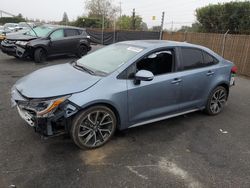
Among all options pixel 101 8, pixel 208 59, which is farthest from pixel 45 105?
pixel 101 8

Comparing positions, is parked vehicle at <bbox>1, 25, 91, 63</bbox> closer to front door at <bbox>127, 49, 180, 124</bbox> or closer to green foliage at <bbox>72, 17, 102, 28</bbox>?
front door at <bbox>127, 49, 180, 124</bbox>

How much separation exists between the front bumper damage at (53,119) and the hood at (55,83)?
16 centimetres

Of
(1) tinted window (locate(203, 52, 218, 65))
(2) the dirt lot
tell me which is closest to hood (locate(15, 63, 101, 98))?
(2) the dirt lot

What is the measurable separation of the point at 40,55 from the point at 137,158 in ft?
25.6

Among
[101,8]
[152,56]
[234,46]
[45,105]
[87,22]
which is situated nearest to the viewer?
[45,105]

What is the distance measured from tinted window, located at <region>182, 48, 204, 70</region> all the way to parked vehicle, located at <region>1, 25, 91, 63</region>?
22.8 feet

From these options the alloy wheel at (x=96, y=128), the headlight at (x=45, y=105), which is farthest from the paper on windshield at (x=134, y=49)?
the headlight at (x=45, y=105)

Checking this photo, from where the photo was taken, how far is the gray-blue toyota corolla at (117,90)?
3.05 meters

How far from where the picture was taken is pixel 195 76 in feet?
14.1

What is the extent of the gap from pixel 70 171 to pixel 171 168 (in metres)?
1.27

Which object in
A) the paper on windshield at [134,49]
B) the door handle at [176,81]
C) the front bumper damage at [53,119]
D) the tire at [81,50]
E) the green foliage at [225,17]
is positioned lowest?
the tire at [81,50]

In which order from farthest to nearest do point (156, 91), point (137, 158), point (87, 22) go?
point (87, 22) < point (156, 91) < point (137, 158)

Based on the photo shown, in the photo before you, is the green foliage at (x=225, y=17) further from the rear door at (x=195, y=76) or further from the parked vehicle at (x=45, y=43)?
the rear door at (x=195, y=76)

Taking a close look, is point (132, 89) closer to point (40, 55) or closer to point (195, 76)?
point (195, 76)
